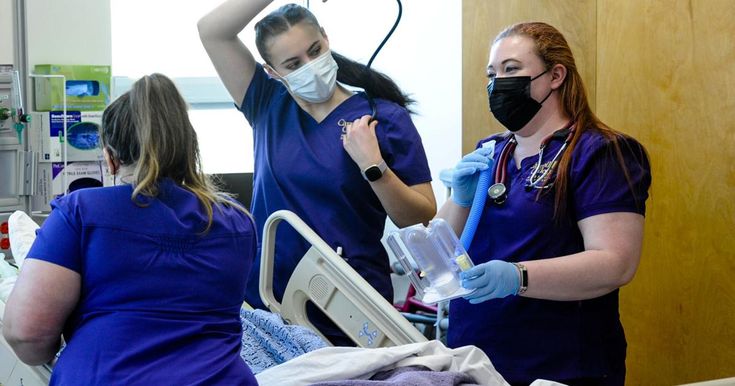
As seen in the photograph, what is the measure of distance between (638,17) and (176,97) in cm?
159

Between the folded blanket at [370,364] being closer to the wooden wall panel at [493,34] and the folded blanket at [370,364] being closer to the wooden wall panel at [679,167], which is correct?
the wooden wall panel at [679,167]

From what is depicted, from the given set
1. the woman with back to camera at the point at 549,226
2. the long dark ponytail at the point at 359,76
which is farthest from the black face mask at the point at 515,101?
the long dark ponytail at the point at 359,76

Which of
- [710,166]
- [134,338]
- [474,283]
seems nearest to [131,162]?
[134,338]

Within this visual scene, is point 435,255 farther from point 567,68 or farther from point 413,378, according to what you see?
point 567,68

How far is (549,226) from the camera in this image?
185cm

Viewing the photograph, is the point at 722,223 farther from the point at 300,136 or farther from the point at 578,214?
the point at 300,136

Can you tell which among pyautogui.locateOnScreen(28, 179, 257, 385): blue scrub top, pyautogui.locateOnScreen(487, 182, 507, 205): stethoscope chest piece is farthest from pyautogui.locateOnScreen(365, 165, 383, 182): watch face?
pyautogui.locateOnScreen(28, 179, 257, 385): blue scrub top

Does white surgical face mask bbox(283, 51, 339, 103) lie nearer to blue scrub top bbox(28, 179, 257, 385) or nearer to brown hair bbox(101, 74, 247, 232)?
brown hair bbox(101, 74, 247, 232)

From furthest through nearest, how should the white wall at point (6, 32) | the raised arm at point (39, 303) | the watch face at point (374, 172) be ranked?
the white wall at point (6, 32), the watch face at point (374, 172), the raised arm at point (39, 303)

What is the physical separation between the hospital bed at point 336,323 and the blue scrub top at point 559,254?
19cm

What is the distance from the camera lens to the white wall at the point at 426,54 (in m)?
4.33

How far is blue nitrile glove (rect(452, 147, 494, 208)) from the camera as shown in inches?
77.6

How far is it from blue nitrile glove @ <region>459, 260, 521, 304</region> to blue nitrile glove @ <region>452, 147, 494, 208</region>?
1.03 feet

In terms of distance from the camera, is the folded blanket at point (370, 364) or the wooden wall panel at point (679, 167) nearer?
the folded blanket at point (370, 364)
